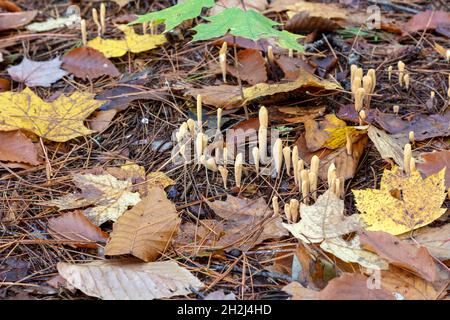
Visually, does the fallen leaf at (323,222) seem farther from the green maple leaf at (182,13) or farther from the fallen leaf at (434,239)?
the green maple leaf at (182,13)

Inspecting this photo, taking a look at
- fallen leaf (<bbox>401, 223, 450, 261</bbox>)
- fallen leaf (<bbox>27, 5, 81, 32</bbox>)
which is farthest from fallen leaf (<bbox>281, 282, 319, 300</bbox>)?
fallen leaf (<bbox>27, 5, 81, 32</bbox>)

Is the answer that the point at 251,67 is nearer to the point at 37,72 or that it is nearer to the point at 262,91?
the point at 262,91

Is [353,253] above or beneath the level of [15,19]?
above

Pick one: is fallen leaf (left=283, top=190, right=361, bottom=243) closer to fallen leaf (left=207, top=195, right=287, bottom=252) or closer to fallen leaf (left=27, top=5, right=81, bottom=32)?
fallen leaf (left=207, top=195, right=287, bottom=252)

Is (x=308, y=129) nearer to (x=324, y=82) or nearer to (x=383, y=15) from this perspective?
(x=324, y=82)

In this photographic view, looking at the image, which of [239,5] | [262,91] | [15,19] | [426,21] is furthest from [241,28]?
[15,19]

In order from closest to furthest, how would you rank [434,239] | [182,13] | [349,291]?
[349,291] < [434,239] < [182,13]
